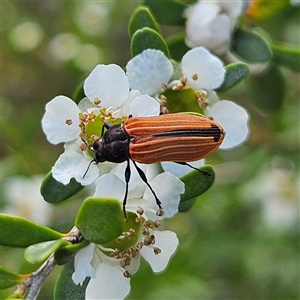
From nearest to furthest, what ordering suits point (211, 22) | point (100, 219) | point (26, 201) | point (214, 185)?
point (100, 219) < point (211, 22) < point (26, 201) < point (214, 185)

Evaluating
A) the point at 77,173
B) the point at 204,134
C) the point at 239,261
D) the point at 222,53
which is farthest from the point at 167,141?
the point at 239,261

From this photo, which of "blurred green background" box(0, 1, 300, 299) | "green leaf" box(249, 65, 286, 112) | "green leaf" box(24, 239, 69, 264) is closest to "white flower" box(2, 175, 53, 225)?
"blurred green background" box(0, 1, 300, 299)

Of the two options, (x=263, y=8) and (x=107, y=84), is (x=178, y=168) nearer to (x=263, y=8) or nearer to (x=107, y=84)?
(x=107, y=84)

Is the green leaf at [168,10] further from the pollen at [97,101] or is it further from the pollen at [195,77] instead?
the pollen at [97,101]

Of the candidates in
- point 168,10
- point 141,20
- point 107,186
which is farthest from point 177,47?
point 107,186

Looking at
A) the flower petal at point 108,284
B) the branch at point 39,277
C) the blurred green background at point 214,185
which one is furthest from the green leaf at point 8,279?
the blurred green background at point 214,185
